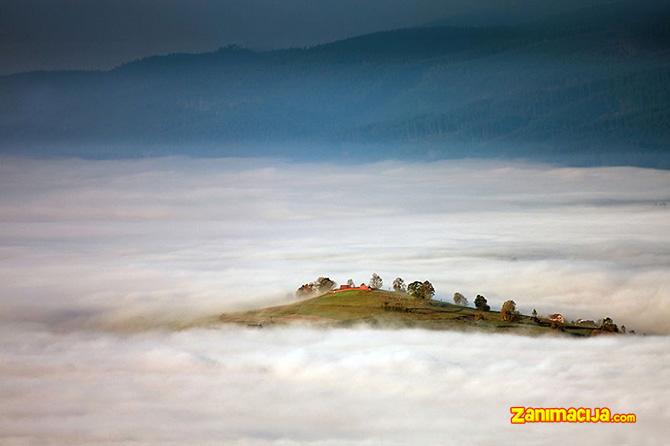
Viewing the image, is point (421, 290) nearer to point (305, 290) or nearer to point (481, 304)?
point (481, 304)

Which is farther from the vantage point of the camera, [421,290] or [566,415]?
[421,290]

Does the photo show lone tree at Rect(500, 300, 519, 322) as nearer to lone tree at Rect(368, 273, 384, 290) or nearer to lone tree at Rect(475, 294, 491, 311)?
lone tree at Rect(475, 294, 491, 311)

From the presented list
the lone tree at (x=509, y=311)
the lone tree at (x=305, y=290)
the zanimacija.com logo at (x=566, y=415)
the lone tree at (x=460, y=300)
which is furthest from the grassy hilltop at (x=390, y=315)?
the zanimacija.com logo at (x=566, y=415)

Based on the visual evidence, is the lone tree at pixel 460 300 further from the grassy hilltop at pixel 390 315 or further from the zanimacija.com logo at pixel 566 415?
the zanimacija.com logo at pixel 566 415

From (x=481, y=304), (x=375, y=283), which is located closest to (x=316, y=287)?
(x=375, y=283)

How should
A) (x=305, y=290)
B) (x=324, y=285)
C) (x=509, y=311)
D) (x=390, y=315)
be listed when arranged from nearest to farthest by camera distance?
(x=390, y=315)
(x=509, y=311)
(x=324, y=285)
(x=305, y=290)

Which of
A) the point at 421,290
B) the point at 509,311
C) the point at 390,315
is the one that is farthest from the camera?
the point at 421,290
